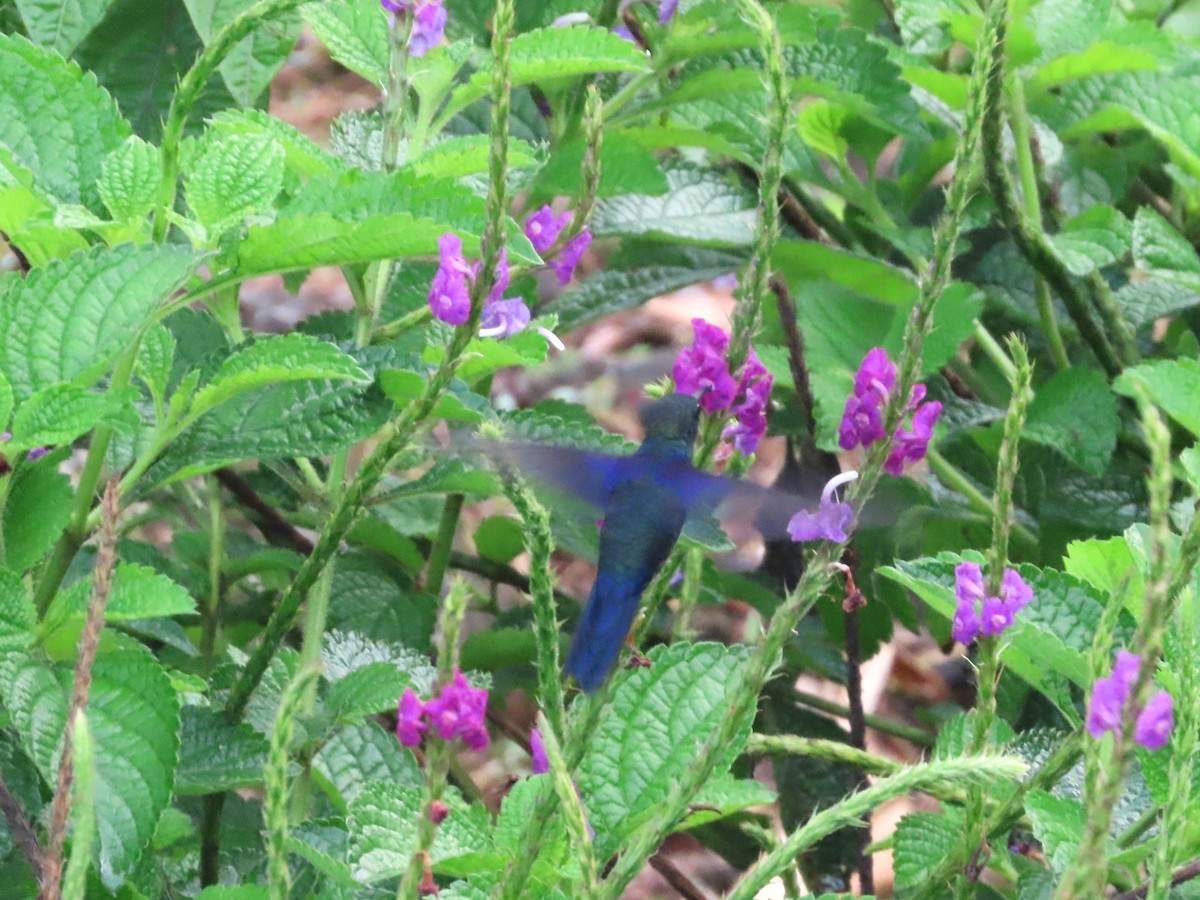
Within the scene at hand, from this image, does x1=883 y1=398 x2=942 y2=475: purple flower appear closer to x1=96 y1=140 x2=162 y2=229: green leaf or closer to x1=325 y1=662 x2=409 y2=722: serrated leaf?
x1=325 y1=662 x2=409 y2=722: serrated leaf

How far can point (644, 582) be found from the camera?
1347 mm

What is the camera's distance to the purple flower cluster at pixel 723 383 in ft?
3.77

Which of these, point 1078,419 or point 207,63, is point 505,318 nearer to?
point 207,63

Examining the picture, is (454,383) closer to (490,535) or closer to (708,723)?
(708,723)

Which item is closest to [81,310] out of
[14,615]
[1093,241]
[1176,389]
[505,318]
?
[14,615]

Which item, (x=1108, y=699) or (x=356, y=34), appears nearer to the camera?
(x=1108, y=699)

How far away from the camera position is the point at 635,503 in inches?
54.3

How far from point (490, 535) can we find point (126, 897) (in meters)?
1.15

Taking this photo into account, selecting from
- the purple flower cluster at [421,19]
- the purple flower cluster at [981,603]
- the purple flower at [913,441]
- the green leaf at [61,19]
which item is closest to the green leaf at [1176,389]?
the purple flower at [913,441]

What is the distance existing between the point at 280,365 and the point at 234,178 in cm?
20

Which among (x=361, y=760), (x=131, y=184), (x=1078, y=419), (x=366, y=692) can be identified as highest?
(x=131, y=184)

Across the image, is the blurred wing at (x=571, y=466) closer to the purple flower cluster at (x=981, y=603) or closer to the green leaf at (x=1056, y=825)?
the purple flower cluster at (x=981, y=603)

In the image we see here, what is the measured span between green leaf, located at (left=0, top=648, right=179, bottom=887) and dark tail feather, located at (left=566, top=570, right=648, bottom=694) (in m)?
0.34

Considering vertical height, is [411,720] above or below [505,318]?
below
